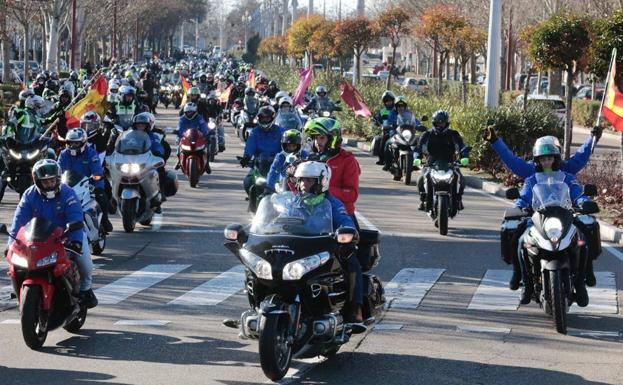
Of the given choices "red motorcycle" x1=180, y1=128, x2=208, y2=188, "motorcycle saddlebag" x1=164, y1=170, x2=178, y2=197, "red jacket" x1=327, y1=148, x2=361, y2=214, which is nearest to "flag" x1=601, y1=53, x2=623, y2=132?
"red jacket" x1=327, y1=148, x2=361, y2=214

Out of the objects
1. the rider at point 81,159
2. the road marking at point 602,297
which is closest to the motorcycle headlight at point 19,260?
the road marking at point 602,297

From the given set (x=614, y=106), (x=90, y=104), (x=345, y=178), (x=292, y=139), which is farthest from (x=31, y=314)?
(x=90, y=104)

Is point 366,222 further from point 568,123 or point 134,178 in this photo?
point 568,123

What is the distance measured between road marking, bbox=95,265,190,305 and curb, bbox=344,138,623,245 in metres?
6.17

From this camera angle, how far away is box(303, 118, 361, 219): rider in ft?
40.4

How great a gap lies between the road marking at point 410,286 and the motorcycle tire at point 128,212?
187 inches

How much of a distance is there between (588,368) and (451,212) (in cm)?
941

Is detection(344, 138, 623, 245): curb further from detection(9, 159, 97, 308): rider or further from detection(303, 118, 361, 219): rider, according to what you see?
detection(9, 159, 97, 308): rider

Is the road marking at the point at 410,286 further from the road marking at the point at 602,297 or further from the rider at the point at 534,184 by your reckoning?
the road marking at the point at 602,297

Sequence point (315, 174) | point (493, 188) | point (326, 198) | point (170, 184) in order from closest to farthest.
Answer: point (315, 174), point (326, 198), point (170, 184), point (493, 188)

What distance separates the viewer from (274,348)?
8805 millimetres

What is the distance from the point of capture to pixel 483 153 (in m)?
28.1

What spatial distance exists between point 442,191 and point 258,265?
31.8 ft

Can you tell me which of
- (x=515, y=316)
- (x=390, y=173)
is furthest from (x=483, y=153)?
(x=515, y=316)
